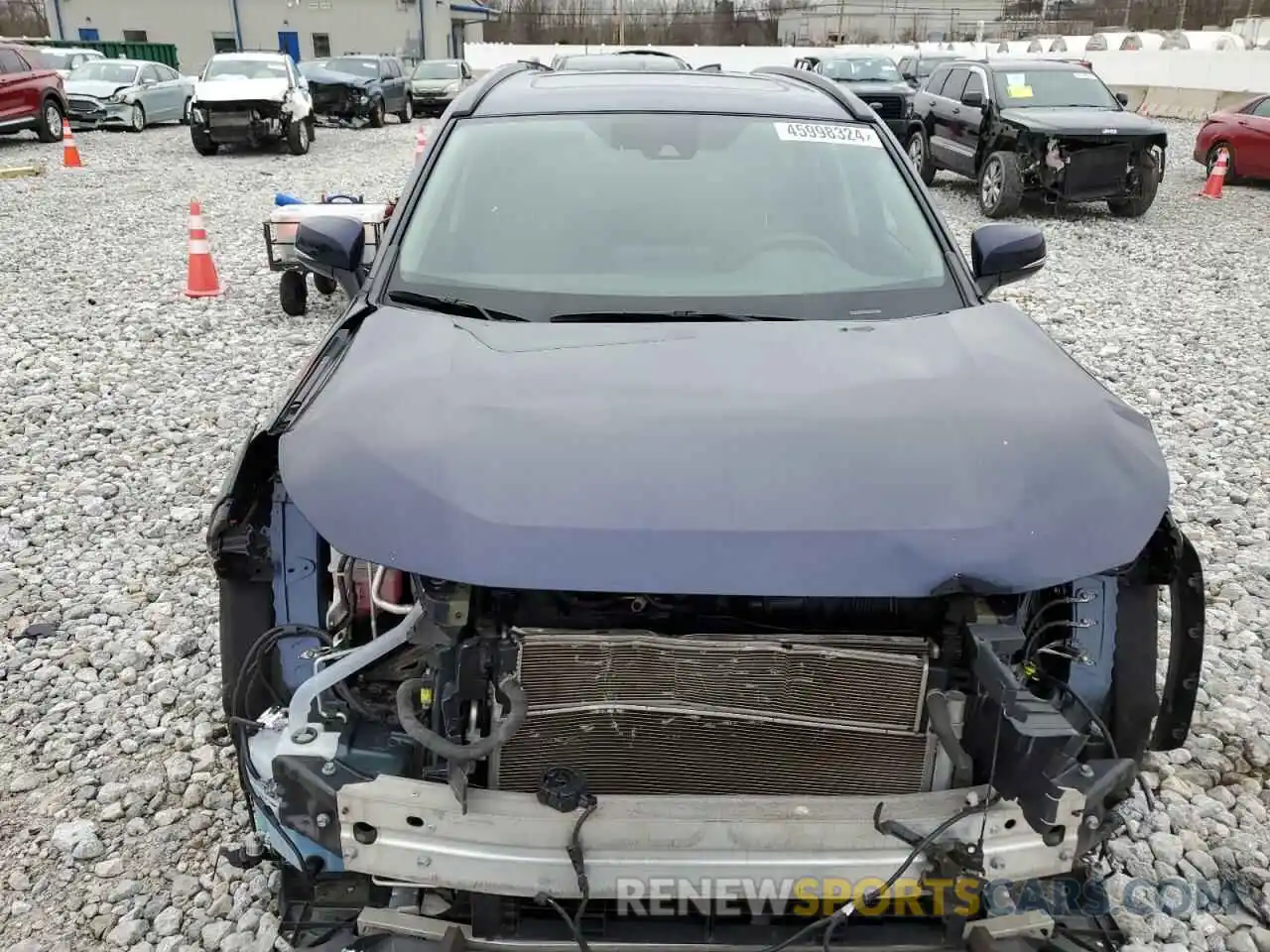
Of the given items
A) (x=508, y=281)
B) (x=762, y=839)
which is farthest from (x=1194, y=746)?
(x=508, y=281)

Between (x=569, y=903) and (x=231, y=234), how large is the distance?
9849 millimetres

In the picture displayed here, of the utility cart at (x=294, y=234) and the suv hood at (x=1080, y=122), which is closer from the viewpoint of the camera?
the utility cart at (x=294, y=234)

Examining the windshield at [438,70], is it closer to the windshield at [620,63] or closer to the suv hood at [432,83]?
the suv hood at [432,83]

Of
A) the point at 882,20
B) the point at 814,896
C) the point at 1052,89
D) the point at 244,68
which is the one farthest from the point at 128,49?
the point at 882,20

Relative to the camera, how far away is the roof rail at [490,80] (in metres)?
3.61

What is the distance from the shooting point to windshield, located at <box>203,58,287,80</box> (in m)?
16.0

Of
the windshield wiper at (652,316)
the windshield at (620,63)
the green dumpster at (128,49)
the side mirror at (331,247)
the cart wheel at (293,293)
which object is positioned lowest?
the cart wheel at (293,293)

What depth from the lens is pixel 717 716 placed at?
193 cm

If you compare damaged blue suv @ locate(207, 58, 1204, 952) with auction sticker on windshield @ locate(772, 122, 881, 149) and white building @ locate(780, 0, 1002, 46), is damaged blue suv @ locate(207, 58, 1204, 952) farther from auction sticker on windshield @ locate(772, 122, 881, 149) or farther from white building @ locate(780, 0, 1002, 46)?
white building @ locate(780, 0, 1002, 46)

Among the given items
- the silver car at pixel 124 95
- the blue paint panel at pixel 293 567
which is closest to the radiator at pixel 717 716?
the blue paint panel at pixel 293 567

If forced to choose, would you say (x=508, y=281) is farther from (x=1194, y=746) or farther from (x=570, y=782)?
(x=1194, y=746)

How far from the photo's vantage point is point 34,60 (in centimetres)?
1736

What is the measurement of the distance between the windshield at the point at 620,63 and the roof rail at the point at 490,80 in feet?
0.51

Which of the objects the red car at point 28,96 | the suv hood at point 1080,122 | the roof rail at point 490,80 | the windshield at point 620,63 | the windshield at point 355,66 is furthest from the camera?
the windshield at point 355,66
